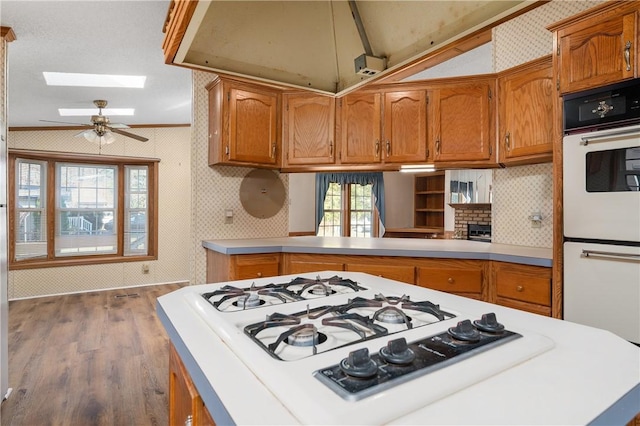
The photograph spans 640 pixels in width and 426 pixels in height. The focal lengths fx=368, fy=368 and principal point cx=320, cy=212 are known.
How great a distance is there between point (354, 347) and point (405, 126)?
2.62 m

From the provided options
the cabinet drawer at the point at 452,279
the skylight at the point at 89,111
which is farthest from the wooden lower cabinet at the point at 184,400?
the skylight at the point at 89,111

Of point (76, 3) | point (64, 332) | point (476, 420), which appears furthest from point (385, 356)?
point (64, 332)

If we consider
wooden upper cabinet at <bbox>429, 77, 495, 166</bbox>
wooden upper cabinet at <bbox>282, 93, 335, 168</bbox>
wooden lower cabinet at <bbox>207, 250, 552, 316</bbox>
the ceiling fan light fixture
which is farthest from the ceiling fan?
wooden upper cabinet at <bbox>429, 77, 495, 166</bbox>

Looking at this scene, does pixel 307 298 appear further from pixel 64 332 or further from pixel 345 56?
pixel 64 332

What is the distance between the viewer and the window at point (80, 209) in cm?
520

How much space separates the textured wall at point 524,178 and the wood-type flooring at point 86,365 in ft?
9.36

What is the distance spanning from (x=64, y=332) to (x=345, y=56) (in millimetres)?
4063

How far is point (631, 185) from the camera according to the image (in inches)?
70.0

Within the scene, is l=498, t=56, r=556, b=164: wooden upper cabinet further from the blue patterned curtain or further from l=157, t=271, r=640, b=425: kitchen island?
the blue patterned curtain

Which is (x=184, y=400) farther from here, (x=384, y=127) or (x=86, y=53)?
(x=86, y=53)

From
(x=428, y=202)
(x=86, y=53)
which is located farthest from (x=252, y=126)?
(x=428, y=202)

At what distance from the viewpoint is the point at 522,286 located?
2.33 meters

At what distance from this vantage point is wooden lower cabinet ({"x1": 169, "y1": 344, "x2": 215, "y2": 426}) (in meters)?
0.71

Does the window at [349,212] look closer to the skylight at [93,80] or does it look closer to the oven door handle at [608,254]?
the skylight at [93,80]
